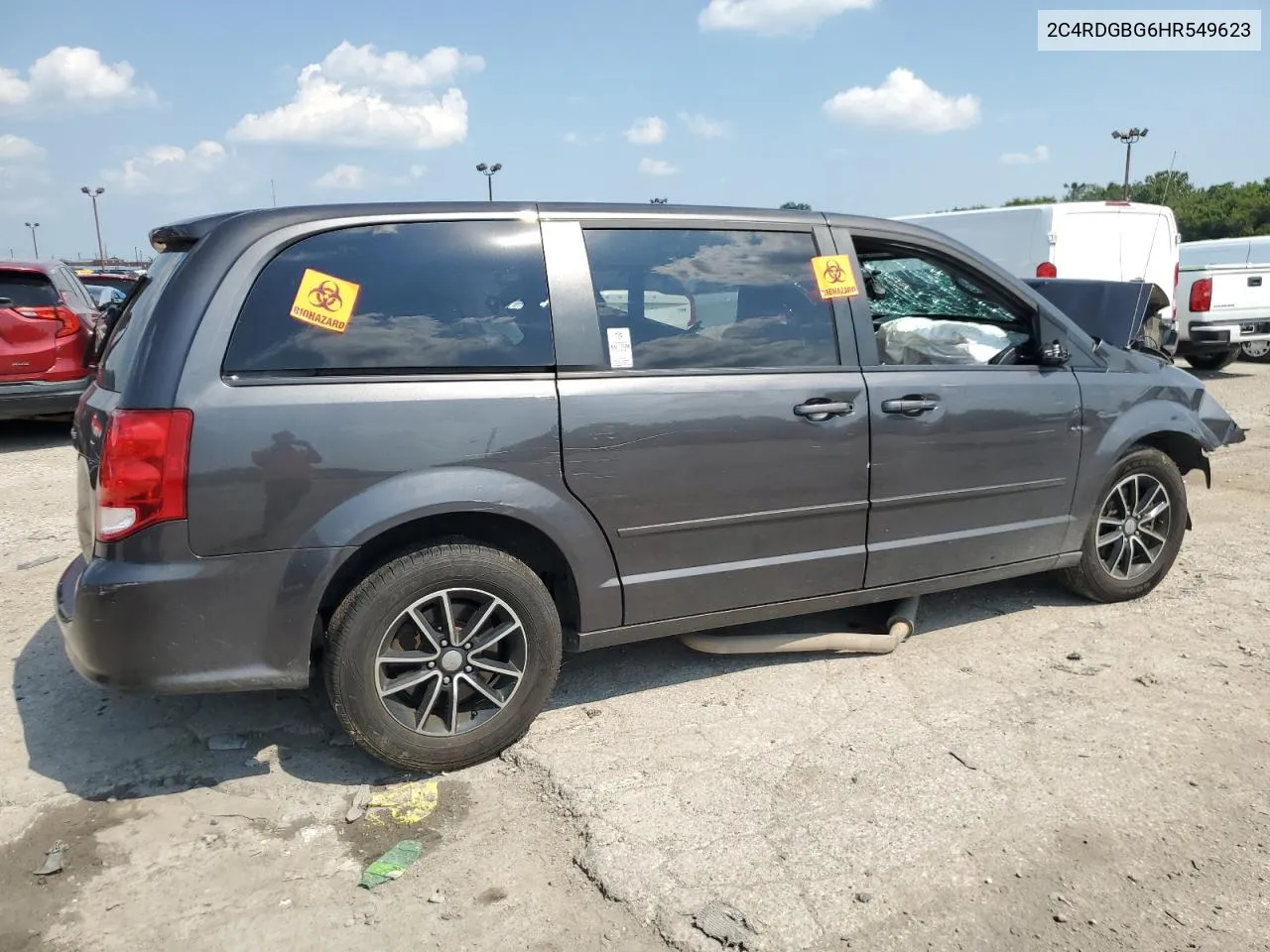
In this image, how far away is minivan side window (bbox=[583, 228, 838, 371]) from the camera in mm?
3430

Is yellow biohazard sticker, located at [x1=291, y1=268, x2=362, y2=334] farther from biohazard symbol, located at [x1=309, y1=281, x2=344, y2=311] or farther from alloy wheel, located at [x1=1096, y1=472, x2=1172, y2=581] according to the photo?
alloy wheel, located at [x1=1096, y1=472, x2=1172, y2=581]

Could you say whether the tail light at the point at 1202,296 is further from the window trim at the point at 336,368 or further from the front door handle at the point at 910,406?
the window trim at the point at 336,368

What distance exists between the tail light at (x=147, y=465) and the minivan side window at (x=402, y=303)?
0.80 ft

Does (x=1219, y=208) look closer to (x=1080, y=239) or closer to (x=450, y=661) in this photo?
(x=1080, y=239)

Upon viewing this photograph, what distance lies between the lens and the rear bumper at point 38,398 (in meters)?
8.52

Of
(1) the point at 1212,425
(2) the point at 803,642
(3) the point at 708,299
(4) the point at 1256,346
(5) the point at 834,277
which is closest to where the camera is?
(3) the point at 708,299

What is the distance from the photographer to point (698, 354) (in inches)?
139

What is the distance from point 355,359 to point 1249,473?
23.7ft

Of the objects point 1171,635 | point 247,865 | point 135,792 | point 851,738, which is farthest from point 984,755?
point 135,792

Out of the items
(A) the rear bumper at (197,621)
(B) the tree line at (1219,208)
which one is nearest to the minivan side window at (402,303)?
(A) the rear bumper at (197,621)

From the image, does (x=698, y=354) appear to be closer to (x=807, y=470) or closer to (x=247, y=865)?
(x=807, y=470)

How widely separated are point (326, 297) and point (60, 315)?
23.4 ft

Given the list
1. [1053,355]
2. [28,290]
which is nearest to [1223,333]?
[1053,355]

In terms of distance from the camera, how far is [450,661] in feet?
10.5
